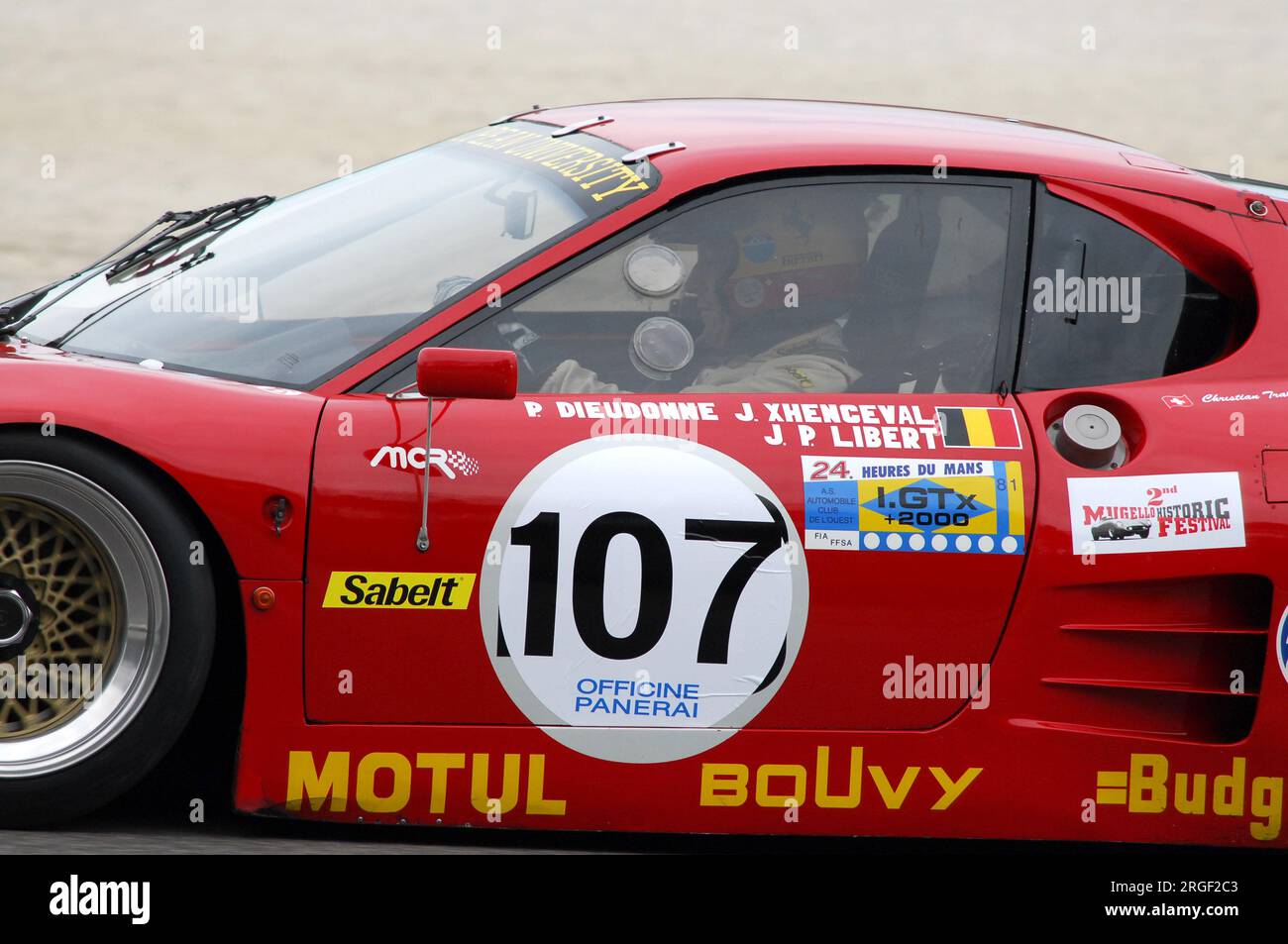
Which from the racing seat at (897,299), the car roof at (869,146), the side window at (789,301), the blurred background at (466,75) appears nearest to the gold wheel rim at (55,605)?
the side window at (789,301)

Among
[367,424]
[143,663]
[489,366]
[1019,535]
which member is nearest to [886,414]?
[1019,535]

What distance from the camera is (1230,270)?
3.33 m

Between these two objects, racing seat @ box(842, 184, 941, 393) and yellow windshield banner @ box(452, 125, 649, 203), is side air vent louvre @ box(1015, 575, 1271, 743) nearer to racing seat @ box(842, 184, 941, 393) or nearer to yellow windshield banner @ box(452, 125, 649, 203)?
racing seat @ box(842, 184, 941, 393)

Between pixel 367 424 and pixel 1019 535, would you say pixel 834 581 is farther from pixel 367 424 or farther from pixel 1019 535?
pixel 367 424

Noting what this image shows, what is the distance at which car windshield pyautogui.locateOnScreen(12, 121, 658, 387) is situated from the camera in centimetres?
313

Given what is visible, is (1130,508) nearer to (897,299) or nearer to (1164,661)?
(1164,661)

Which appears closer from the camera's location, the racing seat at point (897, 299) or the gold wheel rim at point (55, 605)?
the gold wheel rim at point (55, 605)

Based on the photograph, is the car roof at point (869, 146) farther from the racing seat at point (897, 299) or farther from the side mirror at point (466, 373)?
the side mirror at point (466, 373)

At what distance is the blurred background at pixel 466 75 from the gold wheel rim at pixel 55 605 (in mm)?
5702

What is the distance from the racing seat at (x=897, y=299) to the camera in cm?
318

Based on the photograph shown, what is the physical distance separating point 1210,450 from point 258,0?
50.9ft

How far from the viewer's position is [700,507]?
292cm
